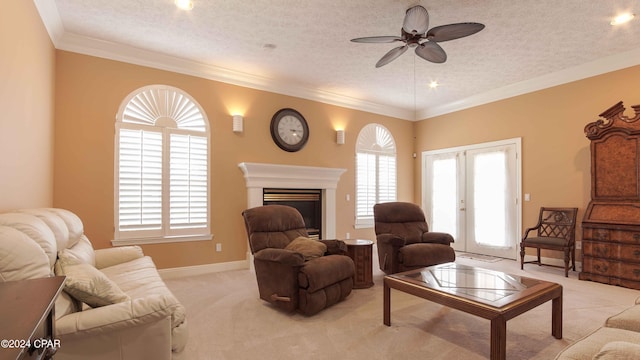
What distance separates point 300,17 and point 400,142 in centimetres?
426

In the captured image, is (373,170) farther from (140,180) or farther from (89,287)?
(89,287)

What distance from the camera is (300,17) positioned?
3416 mm

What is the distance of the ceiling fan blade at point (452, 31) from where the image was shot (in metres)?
2.75

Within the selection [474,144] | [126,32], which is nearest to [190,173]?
[126,32]

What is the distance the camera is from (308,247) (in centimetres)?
352

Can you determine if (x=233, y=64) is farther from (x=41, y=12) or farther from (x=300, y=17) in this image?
(x=41, y=12)

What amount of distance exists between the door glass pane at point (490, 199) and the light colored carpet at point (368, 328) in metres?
1.98

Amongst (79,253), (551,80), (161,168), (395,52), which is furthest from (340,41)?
(551,80)

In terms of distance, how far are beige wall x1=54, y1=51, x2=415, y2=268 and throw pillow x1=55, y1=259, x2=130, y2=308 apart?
2484mm

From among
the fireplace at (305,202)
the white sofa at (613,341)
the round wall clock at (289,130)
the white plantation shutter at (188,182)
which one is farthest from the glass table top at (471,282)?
the round wall clock at (289,130)

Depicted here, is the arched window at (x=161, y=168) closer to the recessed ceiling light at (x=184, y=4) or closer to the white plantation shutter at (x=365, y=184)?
the recessed ceiling light at (x=184, y=4)

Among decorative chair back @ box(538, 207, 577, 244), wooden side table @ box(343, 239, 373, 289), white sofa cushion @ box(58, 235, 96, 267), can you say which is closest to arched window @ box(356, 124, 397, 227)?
wooden side table @ box(343, 239, 373, 289)

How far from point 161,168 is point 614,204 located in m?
6.00

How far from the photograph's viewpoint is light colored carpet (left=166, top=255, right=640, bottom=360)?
93.0 inches
